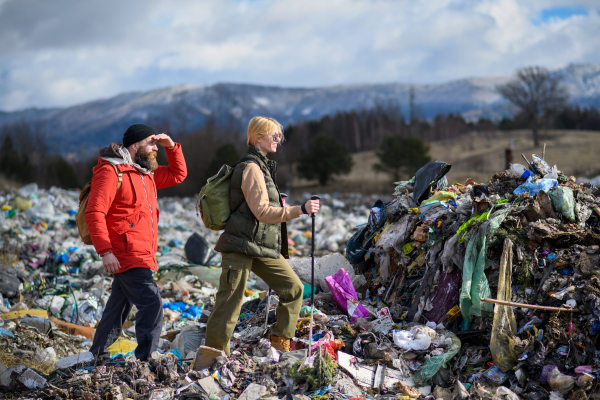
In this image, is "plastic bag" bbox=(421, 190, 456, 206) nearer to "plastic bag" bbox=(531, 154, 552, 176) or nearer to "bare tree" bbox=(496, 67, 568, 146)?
"plastic bag" bbox=(531, 154, 552, 176)

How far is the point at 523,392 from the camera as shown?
297cm

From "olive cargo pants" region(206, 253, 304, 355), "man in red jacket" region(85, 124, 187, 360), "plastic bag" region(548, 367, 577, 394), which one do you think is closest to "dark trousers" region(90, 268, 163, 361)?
"man in red jacket" region(85, 124, 187, 360)

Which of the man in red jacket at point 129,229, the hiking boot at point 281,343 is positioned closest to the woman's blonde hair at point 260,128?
the man in red jacket at point 129,229

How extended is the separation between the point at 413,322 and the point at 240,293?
1535 millimetres

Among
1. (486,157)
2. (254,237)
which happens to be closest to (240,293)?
(254,237)

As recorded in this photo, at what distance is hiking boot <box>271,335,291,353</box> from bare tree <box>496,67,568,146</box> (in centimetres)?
4162

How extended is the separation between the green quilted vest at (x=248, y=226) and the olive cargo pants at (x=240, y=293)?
0.08 meters

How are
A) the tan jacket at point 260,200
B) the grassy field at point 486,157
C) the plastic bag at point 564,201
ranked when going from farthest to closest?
the grassy field at point 486,157 → the plastic bag at point 564,201 → the tan jacket at point 260,200

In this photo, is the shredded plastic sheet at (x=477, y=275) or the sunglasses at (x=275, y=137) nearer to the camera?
the sunglasses at (x=275, y=137)

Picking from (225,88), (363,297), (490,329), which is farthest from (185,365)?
(225,88)

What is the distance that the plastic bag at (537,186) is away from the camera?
3939 mm

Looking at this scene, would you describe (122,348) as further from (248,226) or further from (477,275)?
(477,275)

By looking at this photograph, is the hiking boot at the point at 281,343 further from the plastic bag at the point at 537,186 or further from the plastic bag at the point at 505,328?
the plastic bag at the point at 537,186

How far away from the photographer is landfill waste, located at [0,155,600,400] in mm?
2939
